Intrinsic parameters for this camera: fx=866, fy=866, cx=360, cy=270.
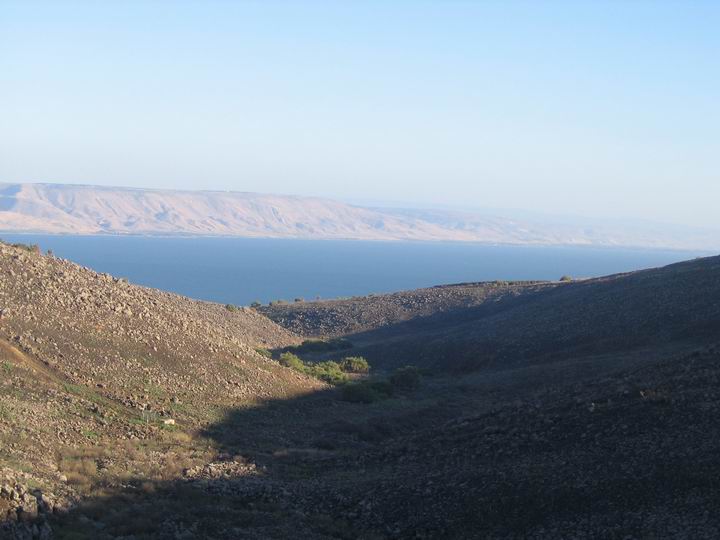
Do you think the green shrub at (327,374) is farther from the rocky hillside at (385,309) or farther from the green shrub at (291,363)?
the rocky hillside at (385,309)

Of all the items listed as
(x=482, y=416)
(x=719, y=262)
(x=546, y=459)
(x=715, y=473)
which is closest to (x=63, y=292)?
(x=482, y=416)

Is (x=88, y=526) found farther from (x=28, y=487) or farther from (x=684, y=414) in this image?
(x=684, y=414)

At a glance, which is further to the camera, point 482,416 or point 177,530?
point 482,416

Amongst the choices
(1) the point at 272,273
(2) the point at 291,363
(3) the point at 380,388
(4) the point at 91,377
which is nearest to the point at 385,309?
(2) the point at 291,363

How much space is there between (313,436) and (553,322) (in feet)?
69.8

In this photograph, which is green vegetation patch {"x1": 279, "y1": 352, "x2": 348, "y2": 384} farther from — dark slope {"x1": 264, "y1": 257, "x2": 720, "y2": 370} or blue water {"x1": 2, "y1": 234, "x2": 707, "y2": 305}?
blue water {"x1": 2, "y1": 234, "x2": 707, "y2": 305}

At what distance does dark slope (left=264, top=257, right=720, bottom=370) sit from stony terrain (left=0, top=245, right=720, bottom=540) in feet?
1.01

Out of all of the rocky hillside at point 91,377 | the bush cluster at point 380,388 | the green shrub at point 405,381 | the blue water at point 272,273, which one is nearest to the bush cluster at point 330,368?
the bush cluster at point 380,388

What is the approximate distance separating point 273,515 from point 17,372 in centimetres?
895

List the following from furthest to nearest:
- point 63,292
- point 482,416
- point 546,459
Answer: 1. point 63,292
2. point 482,416
3. point 546,459

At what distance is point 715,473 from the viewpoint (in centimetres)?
1266

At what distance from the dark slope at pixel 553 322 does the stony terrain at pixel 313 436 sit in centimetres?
31

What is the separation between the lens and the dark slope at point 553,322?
3428cm

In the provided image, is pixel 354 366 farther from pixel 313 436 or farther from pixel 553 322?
pixel 313 436
